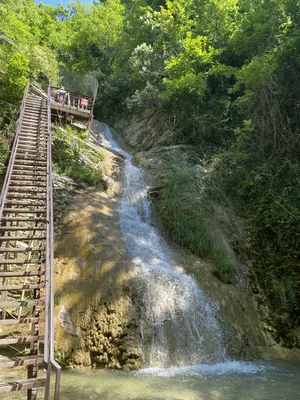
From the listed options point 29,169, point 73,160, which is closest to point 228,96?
point 73,160

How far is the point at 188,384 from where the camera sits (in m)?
5.89

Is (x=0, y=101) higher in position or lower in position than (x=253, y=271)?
higher

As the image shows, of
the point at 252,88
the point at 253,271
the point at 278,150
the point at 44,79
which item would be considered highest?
the point at 44,79

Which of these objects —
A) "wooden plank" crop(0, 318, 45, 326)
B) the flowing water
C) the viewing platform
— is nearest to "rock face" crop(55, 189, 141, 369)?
the flowing water

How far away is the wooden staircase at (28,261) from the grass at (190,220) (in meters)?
4.21

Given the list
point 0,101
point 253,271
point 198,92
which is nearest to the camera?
point 253,271

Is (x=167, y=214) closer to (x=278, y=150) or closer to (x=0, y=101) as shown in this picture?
(x=278, y=150)

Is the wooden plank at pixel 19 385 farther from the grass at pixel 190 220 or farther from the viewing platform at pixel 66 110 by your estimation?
the viewing platform at pixel 66 110

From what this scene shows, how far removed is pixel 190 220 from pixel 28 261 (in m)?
6.13

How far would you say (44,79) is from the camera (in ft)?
58.7

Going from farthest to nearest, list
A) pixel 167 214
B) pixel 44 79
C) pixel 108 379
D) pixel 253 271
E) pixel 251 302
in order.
Answer: pixel 44 79, pixel 167 214, pixel 253 271, pixel 251 302, pixel 108 379

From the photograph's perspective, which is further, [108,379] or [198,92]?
[198,92]

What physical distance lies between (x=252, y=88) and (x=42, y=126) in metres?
8.58

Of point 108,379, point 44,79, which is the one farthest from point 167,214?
point 44,79
